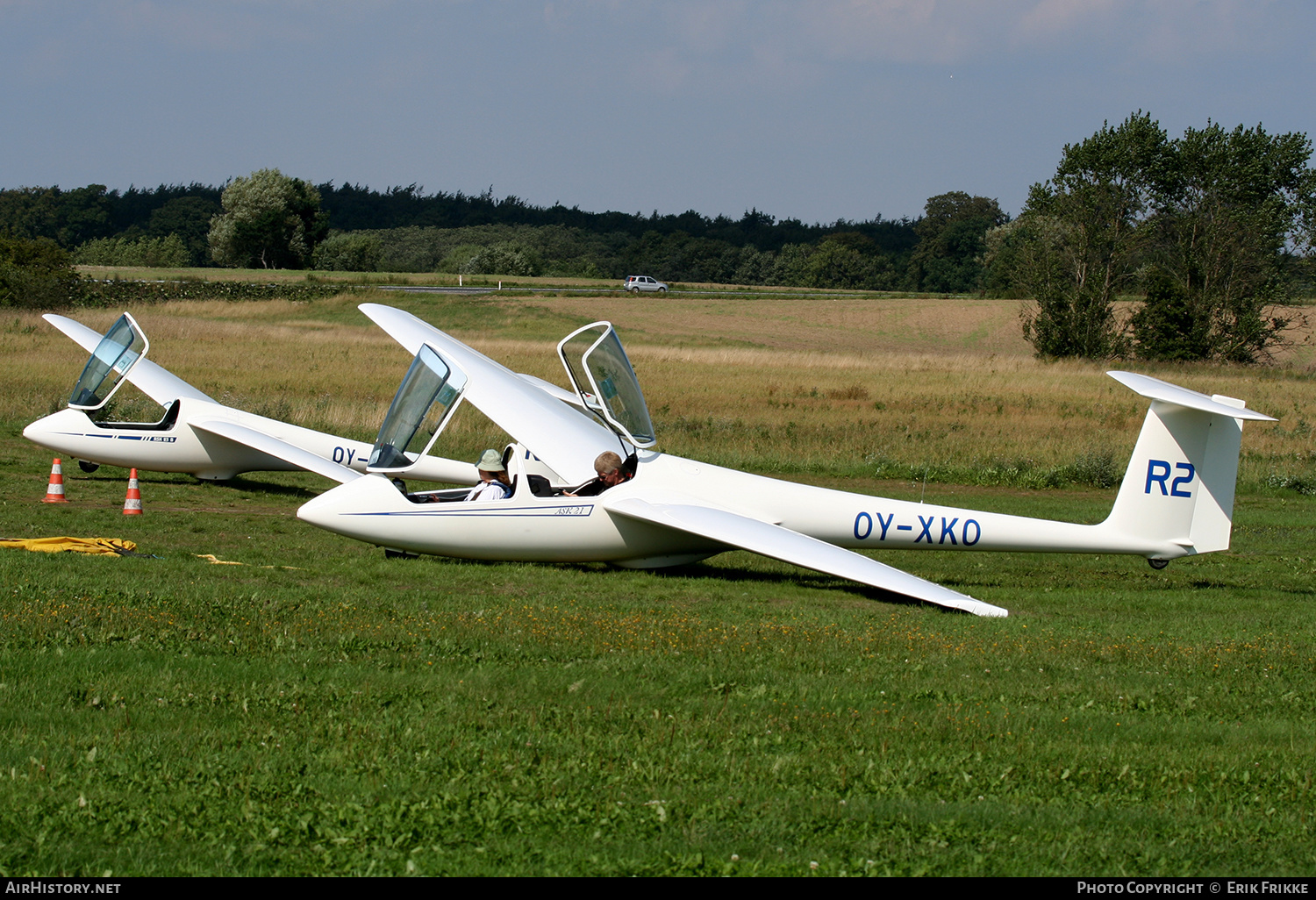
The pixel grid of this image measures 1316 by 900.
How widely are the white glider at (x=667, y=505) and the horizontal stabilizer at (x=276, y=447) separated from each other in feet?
7.45

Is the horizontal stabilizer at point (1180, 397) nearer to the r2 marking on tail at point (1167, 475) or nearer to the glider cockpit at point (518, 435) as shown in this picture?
the r2 marking on tail at point (1167, 475)

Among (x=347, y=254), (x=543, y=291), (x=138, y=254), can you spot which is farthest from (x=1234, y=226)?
(x=138, y=254)

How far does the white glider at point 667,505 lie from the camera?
11109mm

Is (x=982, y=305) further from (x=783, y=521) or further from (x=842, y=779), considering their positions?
(x=842, y=779)

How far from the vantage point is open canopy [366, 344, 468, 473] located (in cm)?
1175

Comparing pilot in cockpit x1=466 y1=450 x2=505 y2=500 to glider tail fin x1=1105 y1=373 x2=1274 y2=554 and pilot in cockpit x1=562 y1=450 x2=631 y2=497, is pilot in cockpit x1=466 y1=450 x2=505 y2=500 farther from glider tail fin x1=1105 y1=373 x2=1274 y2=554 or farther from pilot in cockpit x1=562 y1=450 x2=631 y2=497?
glider tail fin x1=1105 y1=373 x2=1274 y2=554

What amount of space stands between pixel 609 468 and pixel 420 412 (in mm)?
2094

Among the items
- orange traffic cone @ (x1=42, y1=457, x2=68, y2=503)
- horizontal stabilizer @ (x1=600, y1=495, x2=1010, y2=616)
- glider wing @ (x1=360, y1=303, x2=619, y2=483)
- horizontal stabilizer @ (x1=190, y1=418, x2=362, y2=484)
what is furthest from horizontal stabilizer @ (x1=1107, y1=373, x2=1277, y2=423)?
orange traffic cone @ (x1=42, y1=457, x2=68, y2=503)

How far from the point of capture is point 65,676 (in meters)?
6.25

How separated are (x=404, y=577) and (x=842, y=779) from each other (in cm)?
620

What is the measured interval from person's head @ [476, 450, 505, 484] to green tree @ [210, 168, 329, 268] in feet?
321

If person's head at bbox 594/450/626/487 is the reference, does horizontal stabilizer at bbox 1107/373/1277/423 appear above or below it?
above

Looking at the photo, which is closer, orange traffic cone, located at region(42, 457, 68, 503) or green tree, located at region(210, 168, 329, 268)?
orange traffic cone, located at region(42, 457, 68, 503)

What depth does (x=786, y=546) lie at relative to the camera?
10.4 m
